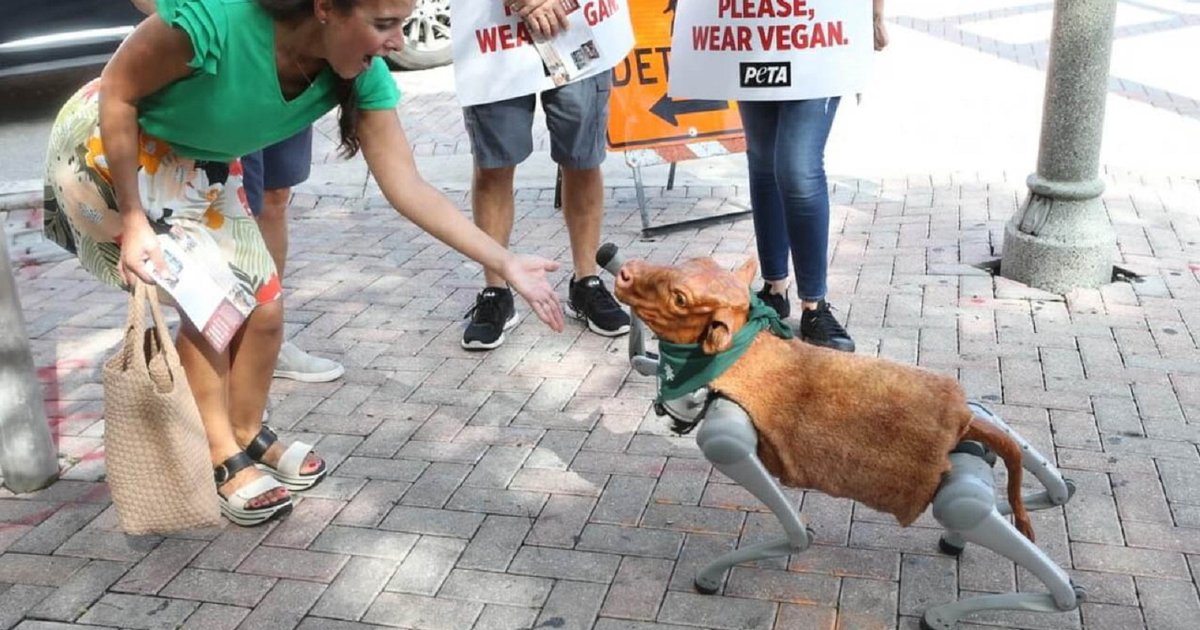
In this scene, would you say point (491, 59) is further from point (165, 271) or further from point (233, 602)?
point (233, 602)

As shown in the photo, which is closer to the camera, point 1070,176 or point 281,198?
point 281,198

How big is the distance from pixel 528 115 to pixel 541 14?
0.38 m

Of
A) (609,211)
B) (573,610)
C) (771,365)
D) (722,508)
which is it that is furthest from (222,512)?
(609,211)

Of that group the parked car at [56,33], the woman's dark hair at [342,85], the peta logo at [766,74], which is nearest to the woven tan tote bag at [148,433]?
the woman's dark hair at [342,85]

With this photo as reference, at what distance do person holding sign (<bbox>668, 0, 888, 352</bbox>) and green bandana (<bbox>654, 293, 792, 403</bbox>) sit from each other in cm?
152

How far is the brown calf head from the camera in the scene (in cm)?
255

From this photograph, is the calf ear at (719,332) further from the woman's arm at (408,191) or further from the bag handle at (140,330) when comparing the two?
the bag handle at (140,330)

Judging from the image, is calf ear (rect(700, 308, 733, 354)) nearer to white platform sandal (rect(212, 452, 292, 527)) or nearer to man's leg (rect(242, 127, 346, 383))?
white platform sandal (rect(212, 452, 292, 527))

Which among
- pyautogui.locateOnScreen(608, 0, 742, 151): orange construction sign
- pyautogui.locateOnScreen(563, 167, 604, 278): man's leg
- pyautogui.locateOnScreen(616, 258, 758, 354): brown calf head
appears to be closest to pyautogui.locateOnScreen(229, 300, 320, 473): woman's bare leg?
pyautogui.locateOnScreen(616, 258, 758, 354): brown calf head

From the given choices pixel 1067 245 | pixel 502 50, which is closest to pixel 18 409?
pixel 502 50

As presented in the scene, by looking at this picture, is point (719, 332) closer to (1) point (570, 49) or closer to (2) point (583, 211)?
(1) point (570, 49)

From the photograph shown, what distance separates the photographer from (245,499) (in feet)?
10.7

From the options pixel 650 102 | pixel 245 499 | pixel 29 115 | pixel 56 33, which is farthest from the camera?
pixel 29 115

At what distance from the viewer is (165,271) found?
2.91m
